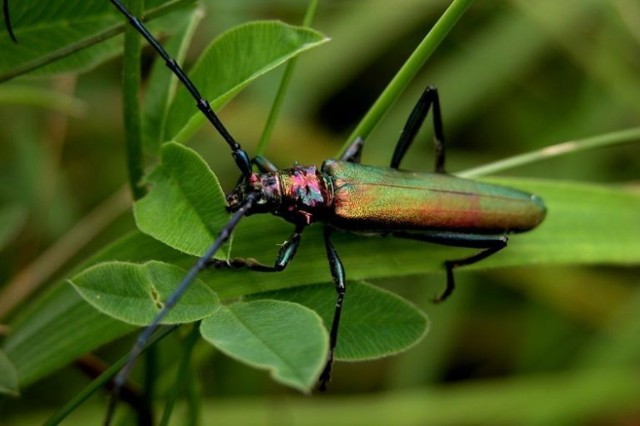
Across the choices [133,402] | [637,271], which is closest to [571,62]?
[637,271]

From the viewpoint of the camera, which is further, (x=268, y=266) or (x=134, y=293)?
(x=268, y=266)

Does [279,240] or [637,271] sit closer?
[279,240]

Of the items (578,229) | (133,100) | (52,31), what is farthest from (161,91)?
(578,229)

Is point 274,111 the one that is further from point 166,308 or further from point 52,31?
point 166,308

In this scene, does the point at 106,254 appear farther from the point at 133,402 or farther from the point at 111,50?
the point at 111,50

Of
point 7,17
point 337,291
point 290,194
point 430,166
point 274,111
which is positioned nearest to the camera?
point 7,17

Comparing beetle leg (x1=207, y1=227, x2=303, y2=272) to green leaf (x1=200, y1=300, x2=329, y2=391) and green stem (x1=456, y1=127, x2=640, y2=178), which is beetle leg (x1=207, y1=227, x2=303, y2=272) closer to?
green leaf (x1=200, y1=300, x2=329, y2=391)
